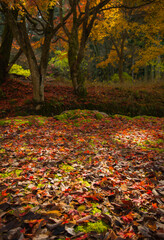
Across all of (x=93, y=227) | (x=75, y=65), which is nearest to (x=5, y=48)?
(x=75, y=65)

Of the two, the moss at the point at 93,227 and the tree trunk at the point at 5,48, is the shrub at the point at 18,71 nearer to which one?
the tree trunk at the point at 5,48

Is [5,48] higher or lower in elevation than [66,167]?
higher

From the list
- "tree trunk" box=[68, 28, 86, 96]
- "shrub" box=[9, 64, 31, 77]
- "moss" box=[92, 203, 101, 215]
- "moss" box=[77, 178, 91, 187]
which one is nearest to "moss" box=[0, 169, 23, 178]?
"moss" box=[77, 178, 91, 187]

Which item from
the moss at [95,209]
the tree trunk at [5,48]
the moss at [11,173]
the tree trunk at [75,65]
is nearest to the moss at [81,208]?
the moss at [95,209]

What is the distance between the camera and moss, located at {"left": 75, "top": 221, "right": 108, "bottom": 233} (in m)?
1.69

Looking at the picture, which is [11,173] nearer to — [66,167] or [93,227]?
[66,167]

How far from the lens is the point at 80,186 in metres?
2.52

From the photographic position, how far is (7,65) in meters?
10.1

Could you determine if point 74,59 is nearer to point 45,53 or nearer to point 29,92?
point 45,53

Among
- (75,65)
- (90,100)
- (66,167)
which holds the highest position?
(75,65)

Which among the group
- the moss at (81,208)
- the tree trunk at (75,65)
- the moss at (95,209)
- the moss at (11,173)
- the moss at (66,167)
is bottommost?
the moss at (66,167)

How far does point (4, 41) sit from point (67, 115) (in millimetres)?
6608

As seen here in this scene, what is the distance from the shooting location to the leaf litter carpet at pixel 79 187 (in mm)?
1682

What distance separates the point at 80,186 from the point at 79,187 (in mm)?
35
